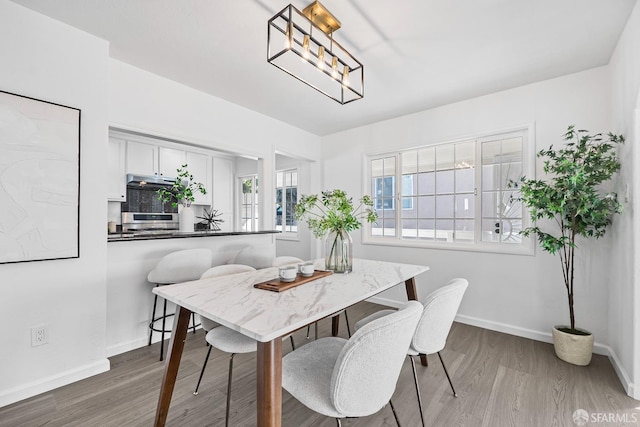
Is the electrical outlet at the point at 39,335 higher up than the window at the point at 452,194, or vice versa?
the window at the point at 452,194

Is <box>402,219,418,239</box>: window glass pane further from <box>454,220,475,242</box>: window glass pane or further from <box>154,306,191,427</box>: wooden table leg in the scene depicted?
<box>154,306,191,427</box>: wooden table leg

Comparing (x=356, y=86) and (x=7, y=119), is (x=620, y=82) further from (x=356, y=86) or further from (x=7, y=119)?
(x=7, y=119)

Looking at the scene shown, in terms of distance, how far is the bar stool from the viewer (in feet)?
7.83

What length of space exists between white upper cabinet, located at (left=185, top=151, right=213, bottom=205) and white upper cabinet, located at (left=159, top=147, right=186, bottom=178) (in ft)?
0.37

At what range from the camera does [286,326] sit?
1066 mm

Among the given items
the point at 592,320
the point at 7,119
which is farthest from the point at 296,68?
the point at 592,320

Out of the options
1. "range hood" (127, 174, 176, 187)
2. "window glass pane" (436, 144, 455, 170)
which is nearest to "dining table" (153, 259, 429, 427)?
"window glass pane" (436, 144, 455, 170)

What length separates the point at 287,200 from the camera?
5445mm

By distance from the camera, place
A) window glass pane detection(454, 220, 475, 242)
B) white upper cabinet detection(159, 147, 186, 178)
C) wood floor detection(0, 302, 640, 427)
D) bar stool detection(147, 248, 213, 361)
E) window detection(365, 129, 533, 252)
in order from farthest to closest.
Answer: white upper cabinet detection(159, 147, 186, 178), window glass pane detection(454, 220, 475, 242), window detection(365, 129, 533, 252), bar stool detection(147, 248, 213, 361), wood floor detection(0, 302, 640, 427)

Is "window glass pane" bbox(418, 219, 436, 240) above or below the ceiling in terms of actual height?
below

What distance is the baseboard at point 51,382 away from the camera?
179 centimetres

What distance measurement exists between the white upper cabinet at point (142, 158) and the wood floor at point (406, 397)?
10.3ft

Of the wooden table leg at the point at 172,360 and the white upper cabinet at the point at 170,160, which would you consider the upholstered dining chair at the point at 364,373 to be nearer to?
the wooden table leg at the point at 172,360

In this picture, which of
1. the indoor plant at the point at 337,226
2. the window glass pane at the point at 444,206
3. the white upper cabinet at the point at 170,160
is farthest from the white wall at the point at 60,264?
the window glass pane at the point at 444,206
